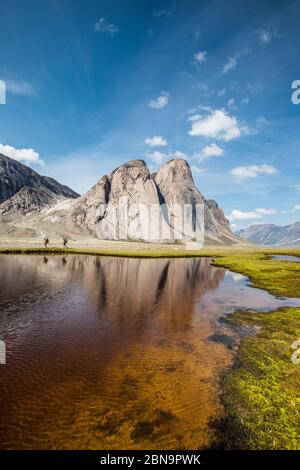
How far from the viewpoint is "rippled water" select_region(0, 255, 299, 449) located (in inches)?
412

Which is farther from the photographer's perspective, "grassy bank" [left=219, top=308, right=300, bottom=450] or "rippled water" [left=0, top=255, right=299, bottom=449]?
"rippled water" [left=0, top=255, right=299, bottom=449]

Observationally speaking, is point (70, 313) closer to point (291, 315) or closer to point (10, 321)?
point (10, 321)

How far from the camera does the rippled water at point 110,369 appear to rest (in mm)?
10453

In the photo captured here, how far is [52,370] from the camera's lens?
15141mm

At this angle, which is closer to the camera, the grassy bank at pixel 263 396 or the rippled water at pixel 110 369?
the grassy bank at pixel 263 396

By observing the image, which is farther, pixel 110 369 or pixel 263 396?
pixel 110 369

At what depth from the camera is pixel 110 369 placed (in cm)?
1565

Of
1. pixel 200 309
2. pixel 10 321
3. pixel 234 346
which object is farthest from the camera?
pixel 200 309

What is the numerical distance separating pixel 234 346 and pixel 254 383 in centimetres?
519
